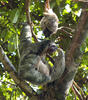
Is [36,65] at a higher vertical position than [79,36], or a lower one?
lower

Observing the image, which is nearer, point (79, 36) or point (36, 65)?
point (79, 36)

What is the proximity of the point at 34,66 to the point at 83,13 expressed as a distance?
4.29 feet

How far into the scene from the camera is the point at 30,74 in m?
2.93

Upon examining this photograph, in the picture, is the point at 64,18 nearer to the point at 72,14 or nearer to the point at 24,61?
the point at 72,14

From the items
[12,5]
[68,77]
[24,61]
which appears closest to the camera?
[68,77]

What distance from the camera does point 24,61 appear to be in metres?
3.02

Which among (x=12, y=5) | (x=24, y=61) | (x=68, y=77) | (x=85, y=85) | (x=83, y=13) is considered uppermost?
(x=12, y=5)

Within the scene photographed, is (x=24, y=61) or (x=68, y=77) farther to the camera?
(x=24, y=61)

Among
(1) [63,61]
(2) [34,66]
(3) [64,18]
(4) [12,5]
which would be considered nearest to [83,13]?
(1) [63,61]

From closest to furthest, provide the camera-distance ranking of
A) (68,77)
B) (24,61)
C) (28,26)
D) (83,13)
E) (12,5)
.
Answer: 1. (83,13)
2. (68,77)
3. (24,61)
4. (28,26)
5. (12,5)

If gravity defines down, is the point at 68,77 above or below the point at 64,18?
below

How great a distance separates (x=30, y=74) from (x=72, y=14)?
8.99ft

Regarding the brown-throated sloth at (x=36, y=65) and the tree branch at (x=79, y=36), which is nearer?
the tree branch at (x=79, y=36)

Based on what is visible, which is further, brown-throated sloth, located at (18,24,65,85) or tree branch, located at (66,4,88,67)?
brown-throated sloth, located at (18,24,65,85)
